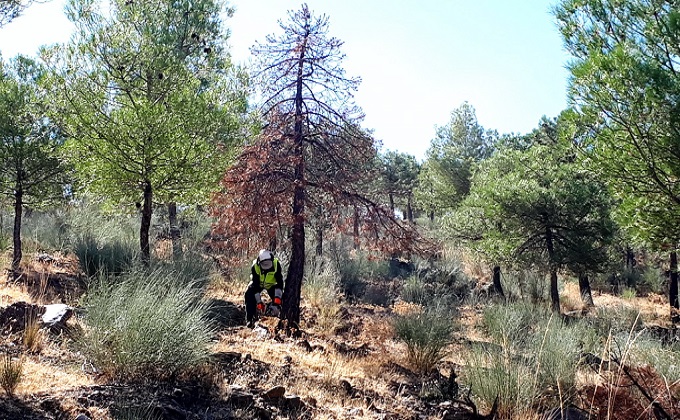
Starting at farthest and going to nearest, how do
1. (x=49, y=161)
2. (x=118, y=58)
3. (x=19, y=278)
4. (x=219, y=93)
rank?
(x=49, y=161) < (x=219, y=93) < (x=118, y=58) < (x=19, y=278)

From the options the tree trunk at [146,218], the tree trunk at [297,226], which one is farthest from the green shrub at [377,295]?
the tree trunk at [146,218]

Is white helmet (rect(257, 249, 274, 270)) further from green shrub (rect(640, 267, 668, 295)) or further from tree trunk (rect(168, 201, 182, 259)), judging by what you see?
green shrub (rect(640, 267, 668, 295))

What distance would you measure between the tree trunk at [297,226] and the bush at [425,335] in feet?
6.20

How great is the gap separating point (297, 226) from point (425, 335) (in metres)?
2.85

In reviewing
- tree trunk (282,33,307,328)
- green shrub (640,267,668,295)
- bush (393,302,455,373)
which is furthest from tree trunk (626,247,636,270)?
tree trunk (282,33,307,328)

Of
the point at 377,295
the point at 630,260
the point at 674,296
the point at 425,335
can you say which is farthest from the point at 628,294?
the point at 425,335

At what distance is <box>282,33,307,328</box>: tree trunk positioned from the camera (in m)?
9.02

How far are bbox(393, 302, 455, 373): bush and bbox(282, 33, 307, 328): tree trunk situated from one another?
6.20 feet

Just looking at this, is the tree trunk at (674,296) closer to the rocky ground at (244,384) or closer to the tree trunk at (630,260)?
the tree trunk at (630,260)

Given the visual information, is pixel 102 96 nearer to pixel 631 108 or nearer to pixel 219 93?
pixel 219 93

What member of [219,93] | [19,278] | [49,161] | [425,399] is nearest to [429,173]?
[219,93]

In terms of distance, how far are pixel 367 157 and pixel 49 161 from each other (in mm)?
8274

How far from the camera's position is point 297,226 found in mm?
9281

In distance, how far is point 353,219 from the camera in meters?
9.05
